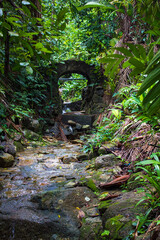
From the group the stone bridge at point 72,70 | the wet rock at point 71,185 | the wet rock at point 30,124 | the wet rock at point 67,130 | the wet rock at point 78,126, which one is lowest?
the wet rock at point 67,130

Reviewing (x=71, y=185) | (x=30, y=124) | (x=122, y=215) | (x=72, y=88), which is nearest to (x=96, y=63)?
(x=30, y=124)

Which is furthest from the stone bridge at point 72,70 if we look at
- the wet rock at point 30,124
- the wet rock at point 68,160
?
the wet rock at point 68,160

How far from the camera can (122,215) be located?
113cm

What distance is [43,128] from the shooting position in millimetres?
6020

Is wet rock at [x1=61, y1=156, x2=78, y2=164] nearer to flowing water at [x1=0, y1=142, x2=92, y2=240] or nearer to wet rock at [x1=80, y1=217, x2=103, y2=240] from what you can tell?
flowing water at [x1=0, y1=142, x2=92, y2=240]

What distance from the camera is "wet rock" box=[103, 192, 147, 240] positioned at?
1010mm

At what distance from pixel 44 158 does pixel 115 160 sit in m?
1.61

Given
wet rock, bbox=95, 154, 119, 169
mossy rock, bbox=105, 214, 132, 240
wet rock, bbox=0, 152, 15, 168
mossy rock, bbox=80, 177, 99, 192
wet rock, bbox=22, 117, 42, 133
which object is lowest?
wet rock, bbox=22, 117, 42, 133

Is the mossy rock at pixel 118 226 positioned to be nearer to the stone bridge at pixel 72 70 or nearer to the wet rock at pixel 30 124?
the wet rock at pixel 30 124

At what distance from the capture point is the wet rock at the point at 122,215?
1.01 m

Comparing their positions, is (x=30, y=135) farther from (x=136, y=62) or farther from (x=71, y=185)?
(x=136, y=62)

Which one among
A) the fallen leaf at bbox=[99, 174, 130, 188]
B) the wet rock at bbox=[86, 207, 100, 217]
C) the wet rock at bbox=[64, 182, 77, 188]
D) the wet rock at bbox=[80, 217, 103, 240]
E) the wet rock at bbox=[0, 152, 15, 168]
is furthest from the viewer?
the wet rock at bbox=[0, 152, 15, 168]

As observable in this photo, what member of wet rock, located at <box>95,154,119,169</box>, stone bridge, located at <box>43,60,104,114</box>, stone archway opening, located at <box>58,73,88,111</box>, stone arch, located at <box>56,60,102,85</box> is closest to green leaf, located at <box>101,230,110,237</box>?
wet rock, located at <box>95,154,119,169</box>

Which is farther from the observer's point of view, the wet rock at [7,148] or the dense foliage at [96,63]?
the wet rock at [7,148]
